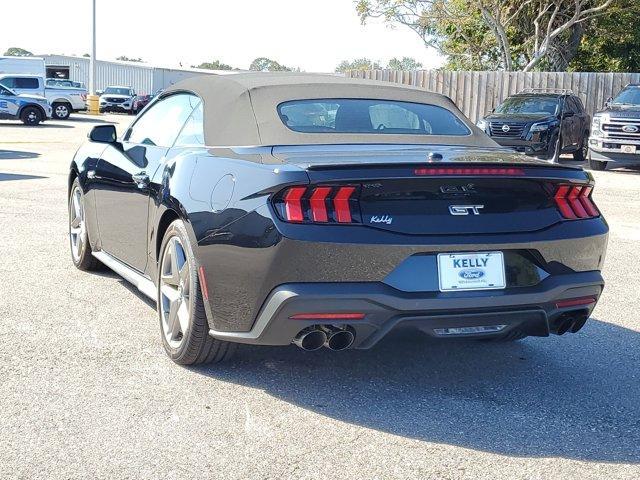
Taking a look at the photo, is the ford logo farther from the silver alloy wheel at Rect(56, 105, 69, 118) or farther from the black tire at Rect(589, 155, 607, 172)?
Answer: the silver alloy wheel at Rect(56, 105, 69, 118)

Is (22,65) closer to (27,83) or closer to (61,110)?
(61,110)

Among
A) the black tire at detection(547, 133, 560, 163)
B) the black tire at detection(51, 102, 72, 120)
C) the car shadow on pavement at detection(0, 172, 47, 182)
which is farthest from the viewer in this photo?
the black tire at detection(51, 102, 72, 120)

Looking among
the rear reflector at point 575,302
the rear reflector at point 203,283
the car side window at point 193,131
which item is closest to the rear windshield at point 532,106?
the car side window at point 193,131

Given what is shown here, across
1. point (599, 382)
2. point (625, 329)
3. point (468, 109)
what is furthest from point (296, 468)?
point (468, 109)

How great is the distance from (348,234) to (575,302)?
1.21 m

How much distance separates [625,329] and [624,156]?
1289 cm

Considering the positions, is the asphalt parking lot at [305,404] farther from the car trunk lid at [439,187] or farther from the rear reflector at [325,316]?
the car trunk lid at [439,187]

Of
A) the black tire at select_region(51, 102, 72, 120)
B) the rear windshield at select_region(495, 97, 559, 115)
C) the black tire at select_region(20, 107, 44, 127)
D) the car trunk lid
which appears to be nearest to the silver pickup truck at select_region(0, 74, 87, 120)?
the black tire at select_region(51, 102, 72, 120)

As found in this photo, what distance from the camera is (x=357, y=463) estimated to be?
3406 millimetres

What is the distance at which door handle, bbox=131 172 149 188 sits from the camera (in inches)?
199

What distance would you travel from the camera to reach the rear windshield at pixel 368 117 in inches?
187

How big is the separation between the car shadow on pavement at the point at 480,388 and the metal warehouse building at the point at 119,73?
2631 inches

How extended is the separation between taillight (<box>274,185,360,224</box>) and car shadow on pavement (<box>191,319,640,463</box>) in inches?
23.1

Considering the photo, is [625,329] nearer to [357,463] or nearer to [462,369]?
[462,369]
